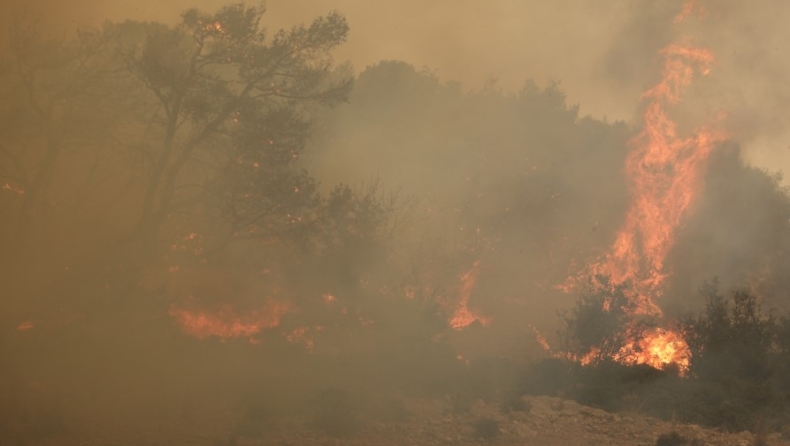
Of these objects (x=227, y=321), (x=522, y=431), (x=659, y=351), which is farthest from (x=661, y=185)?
(x=522, y=431)

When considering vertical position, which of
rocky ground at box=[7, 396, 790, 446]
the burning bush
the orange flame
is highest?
the orange flame

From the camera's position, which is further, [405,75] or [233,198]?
[405,75]

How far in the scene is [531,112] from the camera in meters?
40.7

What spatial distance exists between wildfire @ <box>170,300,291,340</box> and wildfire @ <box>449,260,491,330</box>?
9.76 m

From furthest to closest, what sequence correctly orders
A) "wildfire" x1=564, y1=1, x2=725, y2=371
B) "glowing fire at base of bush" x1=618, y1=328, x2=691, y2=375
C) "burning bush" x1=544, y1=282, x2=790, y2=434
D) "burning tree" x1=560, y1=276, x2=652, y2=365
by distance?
"wildfire" x1=564, y1=1, x2=725, y2=371
"glowing fire at base of bush" x1=618, y1=328, x2=691, y2=375
"burning tree" x1=560, y1=276, x2=652, y2=365
"burning bush" x1=544, y1=282, x2=790, y2=434

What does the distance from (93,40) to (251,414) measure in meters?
13.0

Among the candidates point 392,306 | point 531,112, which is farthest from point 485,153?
point 392,306

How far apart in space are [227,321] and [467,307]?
1304 centimetres

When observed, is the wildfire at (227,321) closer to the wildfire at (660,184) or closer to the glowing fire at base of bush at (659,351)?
the glowing fire at base of bush at (659,351)

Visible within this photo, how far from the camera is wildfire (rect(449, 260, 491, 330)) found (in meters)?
31.5

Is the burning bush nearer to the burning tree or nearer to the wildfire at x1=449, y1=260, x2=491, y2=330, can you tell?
the burning tree

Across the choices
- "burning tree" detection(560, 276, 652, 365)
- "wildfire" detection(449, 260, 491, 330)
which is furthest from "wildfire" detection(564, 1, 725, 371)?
"burning tree" detection(560, 276, 652, 365)

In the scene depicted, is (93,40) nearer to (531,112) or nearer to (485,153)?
(485,153)

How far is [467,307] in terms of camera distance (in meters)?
32.6
